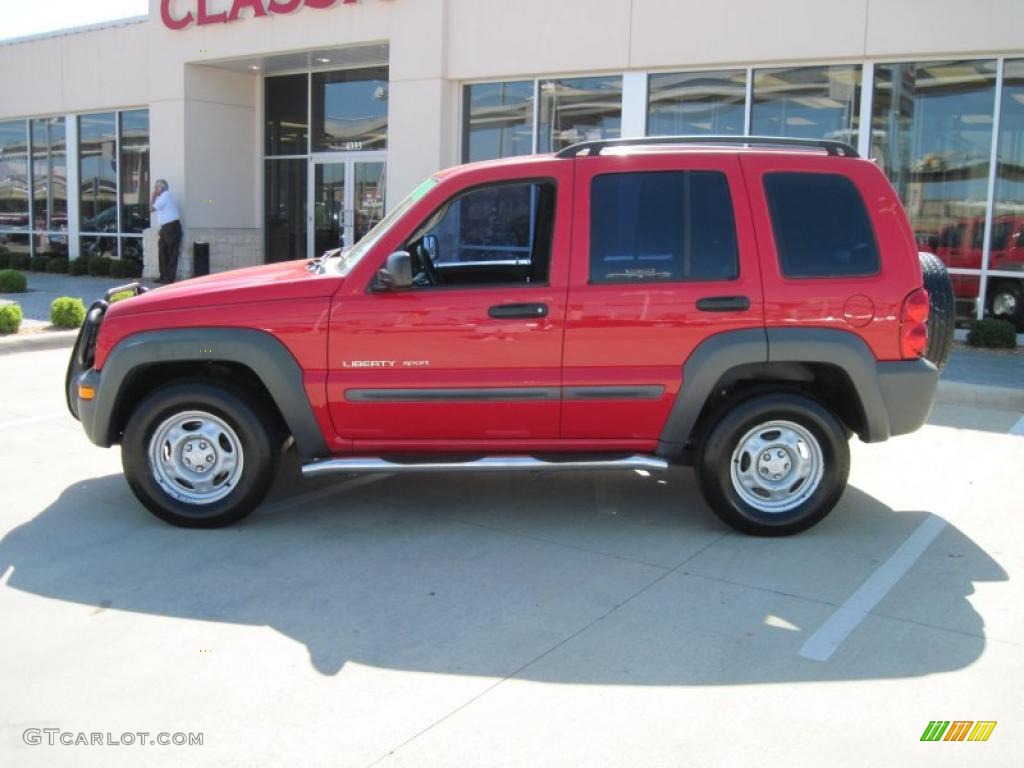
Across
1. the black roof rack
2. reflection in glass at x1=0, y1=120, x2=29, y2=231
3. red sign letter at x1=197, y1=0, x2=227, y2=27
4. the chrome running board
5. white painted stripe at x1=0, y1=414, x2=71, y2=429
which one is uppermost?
red sign letter at x1=197, y1=0, x2=227, y2=27

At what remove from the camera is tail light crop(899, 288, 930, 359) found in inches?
208

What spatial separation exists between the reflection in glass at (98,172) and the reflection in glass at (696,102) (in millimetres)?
12444

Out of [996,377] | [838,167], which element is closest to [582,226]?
[838,167]

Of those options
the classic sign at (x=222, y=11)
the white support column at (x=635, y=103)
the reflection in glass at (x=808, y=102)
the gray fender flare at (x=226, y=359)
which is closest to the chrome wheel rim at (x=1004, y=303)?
the reflection in glass at (x=808, y=102)

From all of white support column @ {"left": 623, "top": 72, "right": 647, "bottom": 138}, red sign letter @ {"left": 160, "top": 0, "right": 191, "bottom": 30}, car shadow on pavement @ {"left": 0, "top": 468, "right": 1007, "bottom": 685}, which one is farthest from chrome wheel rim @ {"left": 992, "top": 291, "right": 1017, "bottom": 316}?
red sign letter @ {"left": 160, "top": 0, "right": 191, "bottom": 30}

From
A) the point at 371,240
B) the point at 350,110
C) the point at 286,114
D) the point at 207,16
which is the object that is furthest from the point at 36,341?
the point at 286,114

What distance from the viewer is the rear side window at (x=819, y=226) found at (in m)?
5.32

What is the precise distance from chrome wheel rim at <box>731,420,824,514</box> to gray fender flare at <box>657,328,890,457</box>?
35 cm

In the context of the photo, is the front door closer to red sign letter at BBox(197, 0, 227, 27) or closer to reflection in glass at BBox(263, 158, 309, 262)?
red sign letter at BBox(197, 0, 227, 27)

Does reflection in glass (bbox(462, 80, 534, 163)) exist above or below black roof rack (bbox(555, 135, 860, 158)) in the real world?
above

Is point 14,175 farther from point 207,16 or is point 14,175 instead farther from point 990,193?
point 990,193

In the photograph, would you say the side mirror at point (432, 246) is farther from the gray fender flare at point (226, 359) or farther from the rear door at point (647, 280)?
the gray fender flare at point (226, 359)

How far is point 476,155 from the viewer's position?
619 inches

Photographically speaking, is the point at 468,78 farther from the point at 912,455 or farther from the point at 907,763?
the point at 907,763
